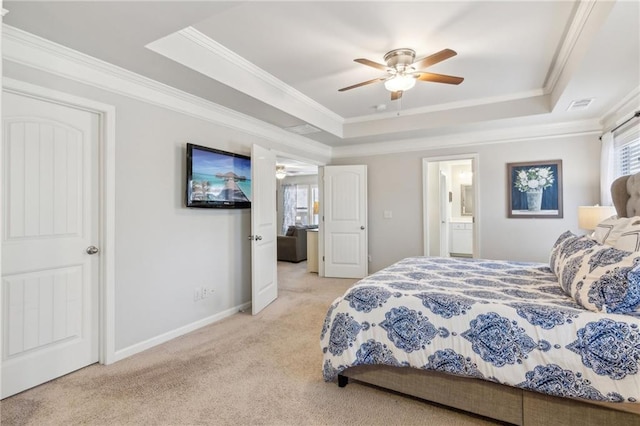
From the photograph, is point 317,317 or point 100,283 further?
point 317,317

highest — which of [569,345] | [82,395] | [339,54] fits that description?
[339,54]

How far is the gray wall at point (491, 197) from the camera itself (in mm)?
4156

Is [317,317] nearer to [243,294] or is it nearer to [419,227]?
[243,294]

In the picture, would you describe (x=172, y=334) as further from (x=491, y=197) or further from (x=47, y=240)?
(x=491, y=197)

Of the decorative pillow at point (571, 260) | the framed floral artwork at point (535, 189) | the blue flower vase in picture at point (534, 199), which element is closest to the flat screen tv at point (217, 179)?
the decorative pillow at point (571, 260)

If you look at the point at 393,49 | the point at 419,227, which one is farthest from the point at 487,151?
the point at 393,49

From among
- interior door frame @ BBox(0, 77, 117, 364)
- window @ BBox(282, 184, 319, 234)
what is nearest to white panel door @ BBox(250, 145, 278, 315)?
interior door frame @ BBox(0, 77, 117, 364)

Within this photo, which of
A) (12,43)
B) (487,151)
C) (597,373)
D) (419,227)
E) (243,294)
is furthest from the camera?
(419,227)

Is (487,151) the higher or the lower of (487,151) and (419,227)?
the higher

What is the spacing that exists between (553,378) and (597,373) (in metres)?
0.18

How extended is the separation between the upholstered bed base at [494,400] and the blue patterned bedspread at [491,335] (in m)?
0.08

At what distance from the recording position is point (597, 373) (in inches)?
58.7

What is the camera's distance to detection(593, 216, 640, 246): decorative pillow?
2.05m

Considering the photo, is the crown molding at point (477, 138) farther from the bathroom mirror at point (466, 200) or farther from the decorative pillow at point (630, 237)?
the bathroom mirror at point (466, 200)
